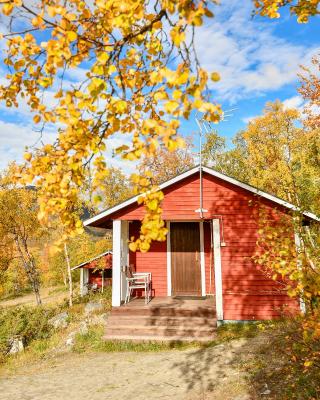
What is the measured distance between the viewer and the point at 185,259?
42.1ft

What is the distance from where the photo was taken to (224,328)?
1023cm

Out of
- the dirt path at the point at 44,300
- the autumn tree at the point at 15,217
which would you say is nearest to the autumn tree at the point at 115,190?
→ the autumn tree at the point at 15,217

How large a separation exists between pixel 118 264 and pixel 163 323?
7.96 ft

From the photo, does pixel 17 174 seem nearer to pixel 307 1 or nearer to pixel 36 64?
pixel 36 64

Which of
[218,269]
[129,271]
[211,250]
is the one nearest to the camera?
[218,269]

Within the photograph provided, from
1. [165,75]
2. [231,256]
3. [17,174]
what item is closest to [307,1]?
[165,75]

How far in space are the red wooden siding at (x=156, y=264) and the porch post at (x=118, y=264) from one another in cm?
94

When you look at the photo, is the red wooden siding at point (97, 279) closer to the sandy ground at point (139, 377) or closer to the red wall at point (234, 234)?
the red wall at point (234, 234)

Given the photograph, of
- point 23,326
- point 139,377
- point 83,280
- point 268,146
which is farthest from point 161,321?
point 268,146

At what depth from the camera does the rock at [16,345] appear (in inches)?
449

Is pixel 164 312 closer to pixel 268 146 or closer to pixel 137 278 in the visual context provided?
pixel 137 278

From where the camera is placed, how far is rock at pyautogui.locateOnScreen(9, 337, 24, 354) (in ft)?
37.4

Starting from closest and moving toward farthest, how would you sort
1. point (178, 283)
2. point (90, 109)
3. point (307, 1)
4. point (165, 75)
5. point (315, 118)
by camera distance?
point (165, 75)
point (90, 109)
point (307, 1)
point (178, 283)
point (315, 118)

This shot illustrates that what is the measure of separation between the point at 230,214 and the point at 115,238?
13.0ft
